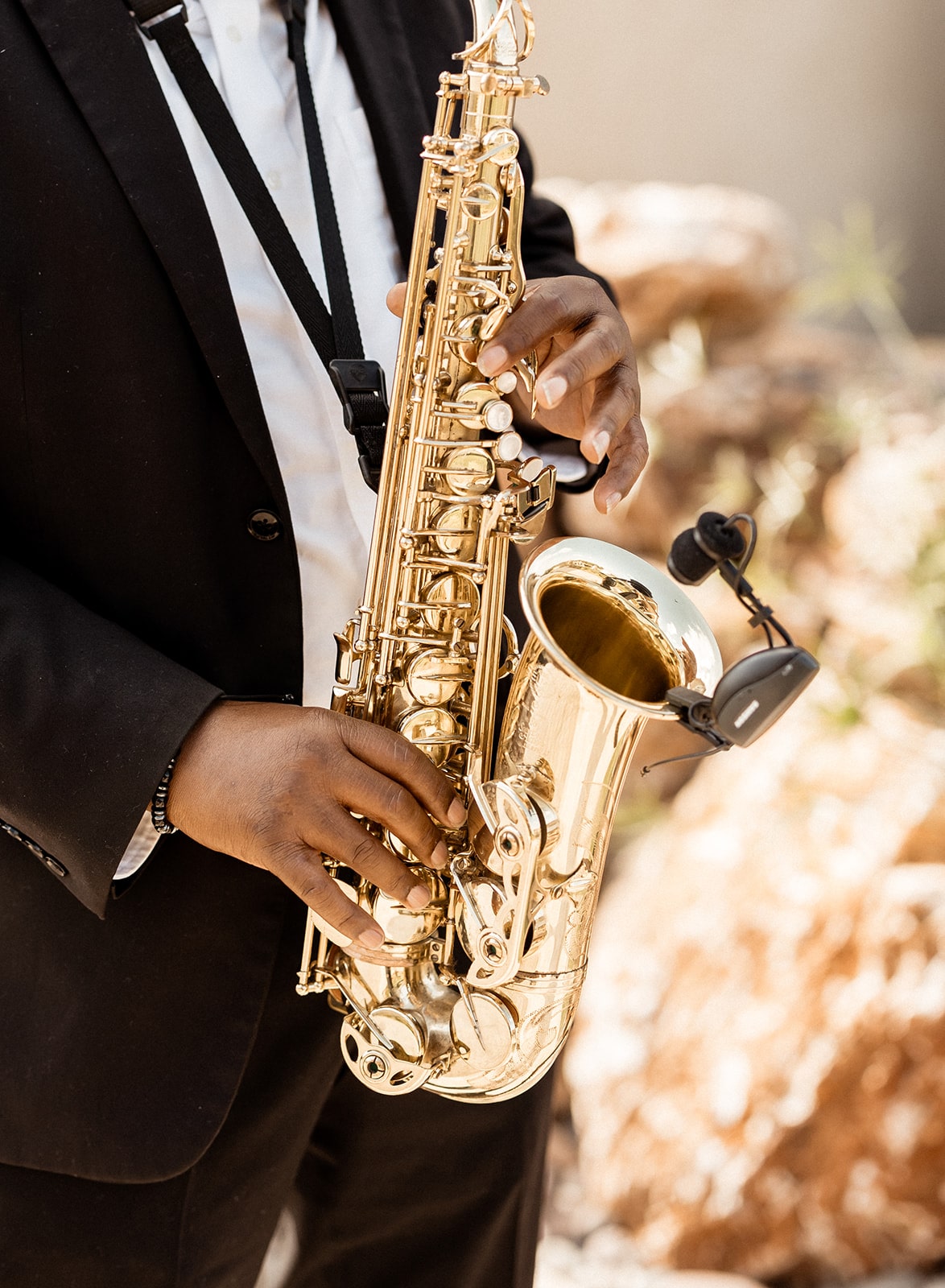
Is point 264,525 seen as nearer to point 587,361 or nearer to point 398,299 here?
point 398,299

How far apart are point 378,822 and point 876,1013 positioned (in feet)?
6.56

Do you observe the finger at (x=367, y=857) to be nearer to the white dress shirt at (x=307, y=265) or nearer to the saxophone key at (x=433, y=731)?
the saxophone key at (x=433, y=731)

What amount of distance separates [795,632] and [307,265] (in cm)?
303

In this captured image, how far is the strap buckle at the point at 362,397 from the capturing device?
1370 mm

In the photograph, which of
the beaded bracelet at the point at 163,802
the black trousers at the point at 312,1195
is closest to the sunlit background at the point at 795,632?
the black trousers at the point at 312,1195

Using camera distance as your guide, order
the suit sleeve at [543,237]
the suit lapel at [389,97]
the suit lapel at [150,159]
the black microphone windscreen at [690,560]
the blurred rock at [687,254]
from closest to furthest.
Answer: the suit lapel at [150,159] → the black microphone windscreen at [690,560] → the suit lapel at [389,97] → the suit sleeve at [543,237] → the blurred rock at [687,254]

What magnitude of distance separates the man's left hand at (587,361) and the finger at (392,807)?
0.39 metres

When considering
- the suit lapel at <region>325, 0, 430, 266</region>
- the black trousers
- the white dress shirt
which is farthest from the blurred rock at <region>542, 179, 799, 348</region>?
the black trousers

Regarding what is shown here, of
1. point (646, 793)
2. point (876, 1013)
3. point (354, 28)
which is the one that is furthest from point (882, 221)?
point (354, 28)

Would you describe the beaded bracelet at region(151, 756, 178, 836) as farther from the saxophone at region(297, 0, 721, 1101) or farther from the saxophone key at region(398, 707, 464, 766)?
the saxophone key at region(398, 707, 464, 766)

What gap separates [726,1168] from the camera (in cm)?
310

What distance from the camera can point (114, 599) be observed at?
53.5 inches

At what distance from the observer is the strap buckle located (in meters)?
1.37

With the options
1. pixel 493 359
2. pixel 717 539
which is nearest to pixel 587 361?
pixel 493 359
